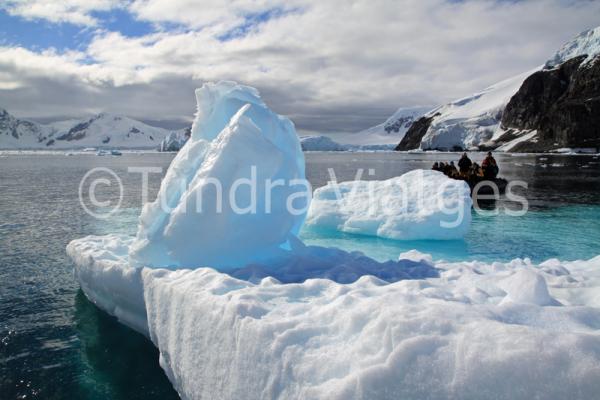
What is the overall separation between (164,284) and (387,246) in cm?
712

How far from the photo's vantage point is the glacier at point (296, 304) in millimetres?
3129

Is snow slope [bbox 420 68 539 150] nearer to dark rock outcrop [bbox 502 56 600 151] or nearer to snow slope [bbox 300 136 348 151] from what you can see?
dark rock outcrop [bbox 502 56 600 151]

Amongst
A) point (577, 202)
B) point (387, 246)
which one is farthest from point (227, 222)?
point (577, 202)

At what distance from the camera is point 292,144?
8703 mm

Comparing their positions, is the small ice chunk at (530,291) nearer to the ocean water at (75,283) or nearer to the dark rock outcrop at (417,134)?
the ocean water at (75,283)

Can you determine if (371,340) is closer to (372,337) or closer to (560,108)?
(372,337)

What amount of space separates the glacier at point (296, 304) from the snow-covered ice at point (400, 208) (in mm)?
4077

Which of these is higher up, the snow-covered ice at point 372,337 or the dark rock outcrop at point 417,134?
the dark rock outcrop at point 417,134

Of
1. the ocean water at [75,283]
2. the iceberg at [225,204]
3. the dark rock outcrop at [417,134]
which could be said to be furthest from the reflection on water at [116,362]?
the dark rock outcrop at [417,134]

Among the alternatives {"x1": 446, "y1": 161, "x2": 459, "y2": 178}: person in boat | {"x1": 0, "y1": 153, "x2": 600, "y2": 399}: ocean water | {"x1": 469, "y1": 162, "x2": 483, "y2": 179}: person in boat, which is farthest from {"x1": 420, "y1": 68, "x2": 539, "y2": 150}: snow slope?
{"x1": 0, "y1": 153, "x2": 600, "y2": 399}: ocean water

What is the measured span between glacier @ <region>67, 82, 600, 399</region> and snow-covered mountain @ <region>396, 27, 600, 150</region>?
117299mm

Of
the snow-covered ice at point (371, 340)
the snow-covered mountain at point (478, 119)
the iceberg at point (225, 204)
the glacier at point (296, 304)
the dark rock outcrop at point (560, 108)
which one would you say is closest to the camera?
the snow-covered ice at point (371, 340)

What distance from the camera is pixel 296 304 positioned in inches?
189

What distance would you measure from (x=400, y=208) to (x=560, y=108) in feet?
349
